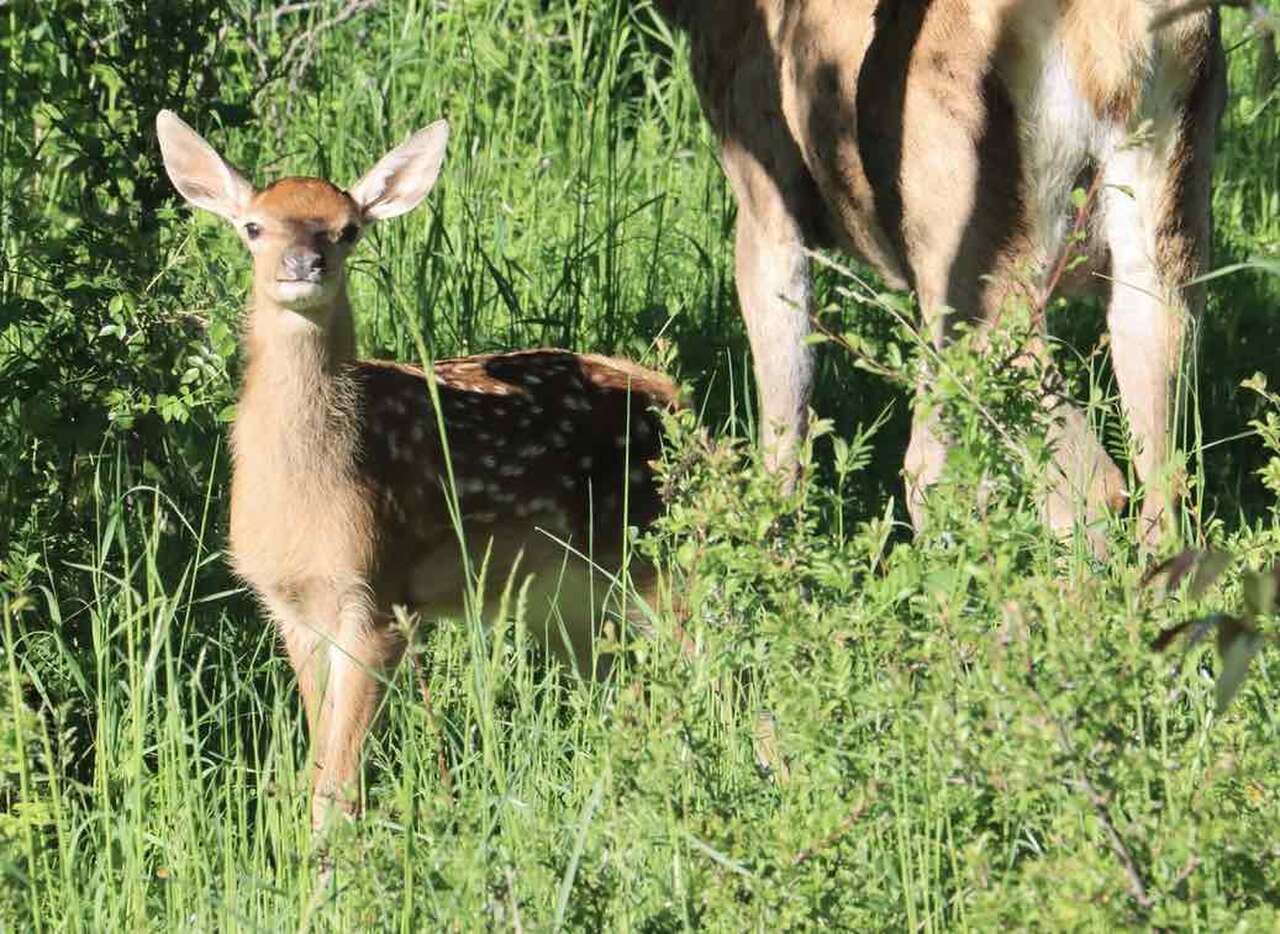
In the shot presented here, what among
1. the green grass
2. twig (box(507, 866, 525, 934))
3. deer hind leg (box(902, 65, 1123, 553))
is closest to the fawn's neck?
the green grass

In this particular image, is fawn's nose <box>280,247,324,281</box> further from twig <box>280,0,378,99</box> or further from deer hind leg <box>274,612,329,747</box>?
twig <box>280,0,378,99</box>

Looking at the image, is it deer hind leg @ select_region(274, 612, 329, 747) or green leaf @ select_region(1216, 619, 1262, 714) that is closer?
green leaf @ select_region(1216, 619, 1262, 714)

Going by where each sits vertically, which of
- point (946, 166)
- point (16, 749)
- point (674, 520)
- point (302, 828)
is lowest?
point (302, 828)

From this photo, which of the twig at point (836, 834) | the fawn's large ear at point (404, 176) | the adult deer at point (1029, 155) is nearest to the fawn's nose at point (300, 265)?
the fawn's large ear at point (404, 176)

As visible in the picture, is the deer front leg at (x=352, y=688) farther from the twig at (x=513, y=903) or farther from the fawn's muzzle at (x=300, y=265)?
the twig at (x=513, y=903)

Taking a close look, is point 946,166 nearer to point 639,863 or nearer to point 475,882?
point 639,863

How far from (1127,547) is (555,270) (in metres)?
3.28

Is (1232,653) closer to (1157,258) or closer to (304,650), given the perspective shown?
(1157,258)

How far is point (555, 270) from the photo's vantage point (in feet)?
25.0

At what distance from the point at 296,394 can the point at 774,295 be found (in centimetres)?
139

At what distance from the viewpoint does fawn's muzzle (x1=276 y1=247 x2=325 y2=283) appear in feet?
16.9

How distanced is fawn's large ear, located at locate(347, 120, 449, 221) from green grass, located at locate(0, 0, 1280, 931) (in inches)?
14.9

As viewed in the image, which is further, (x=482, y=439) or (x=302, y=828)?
(x=482, y=439)

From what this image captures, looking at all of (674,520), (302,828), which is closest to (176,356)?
(302,828)
